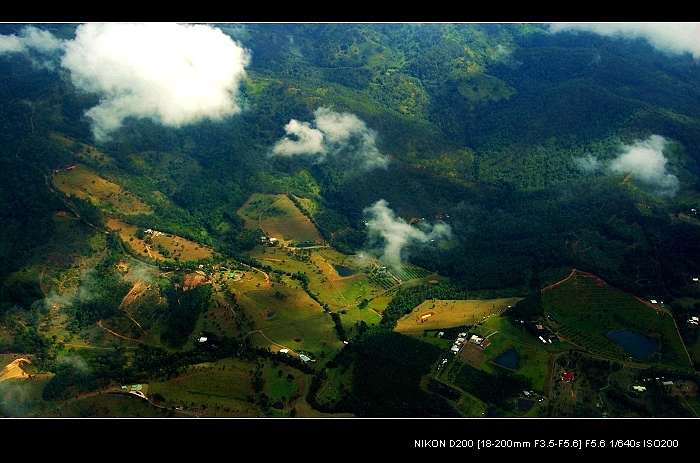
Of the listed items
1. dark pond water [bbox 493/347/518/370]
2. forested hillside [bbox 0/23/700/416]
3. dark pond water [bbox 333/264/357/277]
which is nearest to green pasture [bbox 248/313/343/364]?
forested hillside [bbox 0/23/700/416]

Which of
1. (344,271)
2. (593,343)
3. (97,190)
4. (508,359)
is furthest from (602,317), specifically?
(97,190)

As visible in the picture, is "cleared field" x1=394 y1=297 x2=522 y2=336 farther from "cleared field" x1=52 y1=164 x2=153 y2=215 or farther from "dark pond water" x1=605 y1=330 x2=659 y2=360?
"cleared field" x1=52 y1=164 x2=153 y2=215

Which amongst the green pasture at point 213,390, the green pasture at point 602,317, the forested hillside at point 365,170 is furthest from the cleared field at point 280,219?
the green pasture at point 602,317

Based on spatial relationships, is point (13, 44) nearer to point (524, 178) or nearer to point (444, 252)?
point (444, 252)

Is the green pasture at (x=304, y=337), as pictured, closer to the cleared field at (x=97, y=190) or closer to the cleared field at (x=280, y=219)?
the cleared field at (x=280, y=219)

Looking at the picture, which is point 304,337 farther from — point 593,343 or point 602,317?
point 602,317

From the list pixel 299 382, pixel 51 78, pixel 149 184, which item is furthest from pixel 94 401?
pixel 51 78
